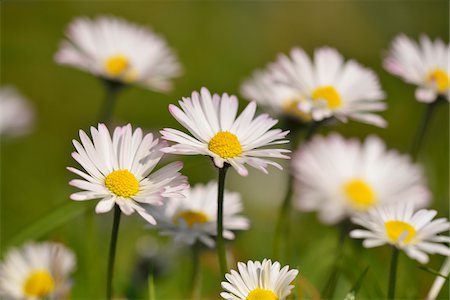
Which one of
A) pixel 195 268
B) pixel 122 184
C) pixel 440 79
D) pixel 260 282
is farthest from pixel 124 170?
pixel 440 79

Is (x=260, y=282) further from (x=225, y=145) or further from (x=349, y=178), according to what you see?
(x=349, y=178)

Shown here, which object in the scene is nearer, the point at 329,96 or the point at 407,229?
the point at 407,229

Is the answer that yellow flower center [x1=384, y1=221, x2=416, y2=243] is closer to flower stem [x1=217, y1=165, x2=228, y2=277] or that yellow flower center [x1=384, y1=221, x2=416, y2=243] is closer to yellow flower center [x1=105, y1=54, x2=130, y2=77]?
flower stem [x1=217, y1=165, x2=228, y2=277]

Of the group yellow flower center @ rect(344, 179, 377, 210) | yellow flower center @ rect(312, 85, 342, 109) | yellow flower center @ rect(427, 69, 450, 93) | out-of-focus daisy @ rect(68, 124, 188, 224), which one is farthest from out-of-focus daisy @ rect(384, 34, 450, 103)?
out-of-focus daisy @ rect(68, 124, 188, 224)

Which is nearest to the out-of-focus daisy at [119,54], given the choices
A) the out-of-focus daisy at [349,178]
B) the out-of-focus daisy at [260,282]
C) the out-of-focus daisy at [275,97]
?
the out-of-focus daisy at [275,97]

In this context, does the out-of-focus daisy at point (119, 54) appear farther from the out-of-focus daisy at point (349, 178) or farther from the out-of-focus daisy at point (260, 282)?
the out-of-focus daisy at point (260, 282)

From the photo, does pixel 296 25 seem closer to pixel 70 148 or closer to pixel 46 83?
pixel 46 83
